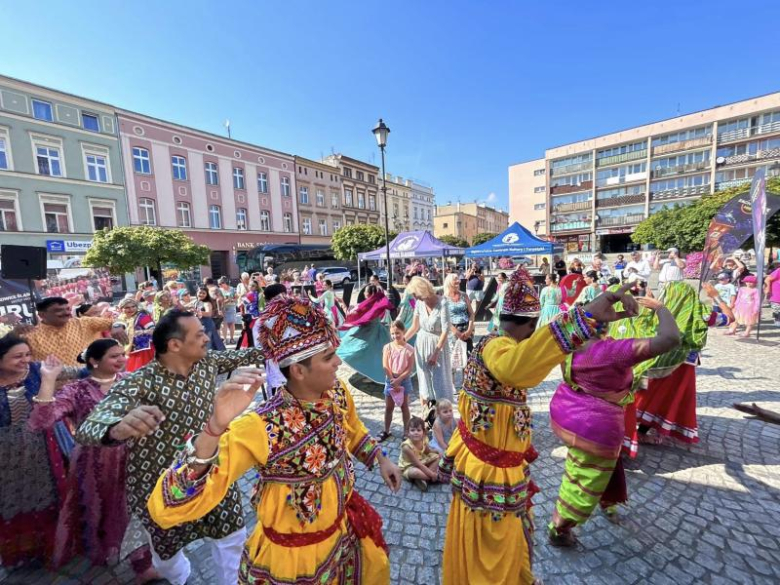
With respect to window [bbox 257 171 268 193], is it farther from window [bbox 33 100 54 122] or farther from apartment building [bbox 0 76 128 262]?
window [bbox 33 100 54 122]

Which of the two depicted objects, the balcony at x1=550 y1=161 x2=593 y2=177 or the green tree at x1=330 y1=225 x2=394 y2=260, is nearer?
the green tree at x1=330 y1=225 x2=394 y2=260

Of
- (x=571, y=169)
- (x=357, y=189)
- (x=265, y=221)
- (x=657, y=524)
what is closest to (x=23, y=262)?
(x=657, y=524)

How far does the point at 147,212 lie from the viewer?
27.0 m

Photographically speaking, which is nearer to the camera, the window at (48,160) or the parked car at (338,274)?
the window at (48,160)

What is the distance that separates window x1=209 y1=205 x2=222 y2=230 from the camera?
102ft

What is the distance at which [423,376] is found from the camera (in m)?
4.49

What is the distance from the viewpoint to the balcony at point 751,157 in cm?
3456

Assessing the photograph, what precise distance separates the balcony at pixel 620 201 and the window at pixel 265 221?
39727 millimetres

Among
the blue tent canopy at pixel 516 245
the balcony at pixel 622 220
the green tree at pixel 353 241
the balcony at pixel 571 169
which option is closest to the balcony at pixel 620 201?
the balcony at pixel 622 220

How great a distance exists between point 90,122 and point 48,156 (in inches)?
138

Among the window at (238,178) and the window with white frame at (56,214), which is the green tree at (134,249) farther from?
the window at (238,178)

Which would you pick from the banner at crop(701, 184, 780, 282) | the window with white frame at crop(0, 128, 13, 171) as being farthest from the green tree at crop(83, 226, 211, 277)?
the banner at crop(701, 184, 780, 282)

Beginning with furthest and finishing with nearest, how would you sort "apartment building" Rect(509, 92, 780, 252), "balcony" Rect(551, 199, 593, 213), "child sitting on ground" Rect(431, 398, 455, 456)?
"balcony" Rect(551, 199, 593, 213) < "apartment building" Rect(509, 92, 780, 252) < "child sitting on ground" Rect(431, 398, 455, 456)

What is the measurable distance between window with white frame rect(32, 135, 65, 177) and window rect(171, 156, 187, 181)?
6.96 m
